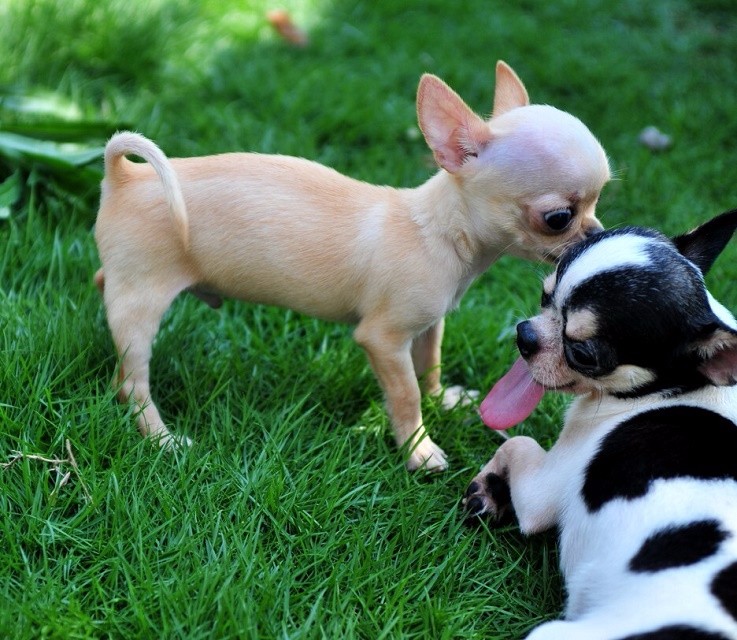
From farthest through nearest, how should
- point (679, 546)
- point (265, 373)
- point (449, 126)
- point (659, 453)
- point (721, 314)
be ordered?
point (265, 373), point (449, 126), point (721, 314), point (659, 453), point (679, 546)

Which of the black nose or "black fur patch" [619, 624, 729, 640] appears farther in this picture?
the black nose

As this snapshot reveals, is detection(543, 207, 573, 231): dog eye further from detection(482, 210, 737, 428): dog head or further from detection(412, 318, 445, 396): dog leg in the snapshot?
detection(412, 318, 445, 396): dog leg

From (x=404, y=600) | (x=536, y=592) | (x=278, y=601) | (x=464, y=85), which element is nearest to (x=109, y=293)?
(x=278, y=601)

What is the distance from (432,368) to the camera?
3.73 meters

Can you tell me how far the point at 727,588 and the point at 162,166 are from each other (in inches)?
83.3

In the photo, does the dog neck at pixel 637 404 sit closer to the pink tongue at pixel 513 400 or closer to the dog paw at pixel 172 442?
the pink tongue at pixel 513 400

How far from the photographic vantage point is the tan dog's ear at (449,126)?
10.4 ft

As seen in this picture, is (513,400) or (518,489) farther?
(513,400)

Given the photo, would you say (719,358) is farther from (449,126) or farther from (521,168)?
(449,126)

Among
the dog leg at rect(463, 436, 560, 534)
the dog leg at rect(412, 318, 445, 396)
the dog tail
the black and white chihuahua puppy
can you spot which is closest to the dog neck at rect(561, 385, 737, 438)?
the black and white chihuahua puppy

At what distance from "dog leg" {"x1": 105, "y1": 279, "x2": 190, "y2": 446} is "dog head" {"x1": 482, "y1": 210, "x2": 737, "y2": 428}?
129 centimetres

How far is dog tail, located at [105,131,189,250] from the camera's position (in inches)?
119

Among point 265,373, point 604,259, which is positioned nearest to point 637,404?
point 604,259

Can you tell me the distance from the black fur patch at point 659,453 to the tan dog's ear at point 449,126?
42.8 inches
